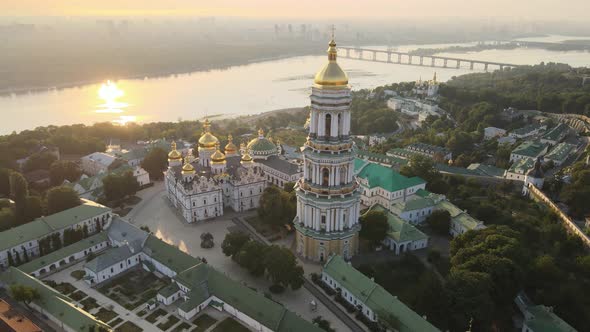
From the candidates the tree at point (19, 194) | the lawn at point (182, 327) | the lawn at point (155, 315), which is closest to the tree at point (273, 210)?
the lawn at point (155, 315)

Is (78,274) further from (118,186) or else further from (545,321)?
(545,321)

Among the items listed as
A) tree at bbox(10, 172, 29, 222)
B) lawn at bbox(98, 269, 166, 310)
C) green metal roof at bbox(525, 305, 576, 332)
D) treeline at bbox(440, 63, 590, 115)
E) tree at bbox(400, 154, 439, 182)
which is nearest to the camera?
green metal roof at bbox(525, 305, 576, 332)

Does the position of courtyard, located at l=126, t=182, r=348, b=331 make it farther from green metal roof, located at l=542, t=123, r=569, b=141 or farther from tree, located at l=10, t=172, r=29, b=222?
green metal roof, located at l=542, t=123, r=569, b=141

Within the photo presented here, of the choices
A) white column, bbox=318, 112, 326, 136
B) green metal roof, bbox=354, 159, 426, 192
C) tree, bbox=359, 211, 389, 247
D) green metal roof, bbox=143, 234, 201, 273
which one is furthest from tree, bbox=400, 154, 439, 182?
green metal roof, bbox=143, 234, 201, 273

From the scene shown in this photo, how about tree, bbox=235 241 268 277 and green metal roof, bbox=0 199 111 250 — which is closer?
tree, bbox=235 241 268 277

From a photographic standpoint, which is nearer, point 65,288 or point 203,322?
point 203,322

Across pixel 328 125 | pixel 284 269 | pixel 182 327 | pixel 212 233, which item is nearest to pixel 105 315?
pixel 182 327
